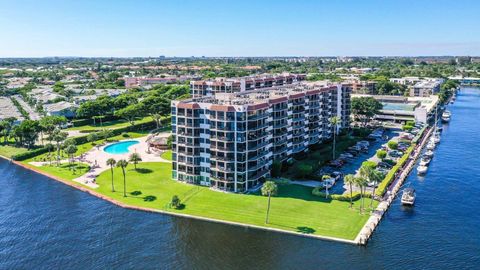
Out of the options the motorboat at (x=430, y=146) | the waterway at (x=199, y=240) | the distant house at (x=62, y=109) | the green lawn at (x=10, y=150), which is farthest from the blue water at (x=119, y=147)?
the motorboat at (x=430, y=146)

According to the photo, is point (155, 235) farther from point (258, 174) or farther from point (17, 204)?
point (17, 204)

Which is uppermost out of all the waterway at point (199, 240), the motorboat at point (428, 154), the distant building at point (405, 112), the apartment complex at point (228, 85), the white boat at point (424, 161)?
the apartment complex at point (228, 85)

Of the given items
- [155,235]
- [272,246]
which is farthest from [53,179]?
[272,246]

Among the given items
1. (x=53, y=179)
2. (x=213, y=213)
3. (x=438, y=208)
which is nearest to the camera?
(x=213, y=213)

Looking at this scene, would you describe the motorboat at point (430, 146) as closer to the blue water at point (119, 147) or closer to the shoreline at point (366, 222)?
the shoreline at point (366, 222)

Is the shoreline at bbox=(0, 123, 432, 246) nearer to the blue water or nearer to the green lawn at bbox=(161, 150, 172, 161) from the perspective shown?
the blue water

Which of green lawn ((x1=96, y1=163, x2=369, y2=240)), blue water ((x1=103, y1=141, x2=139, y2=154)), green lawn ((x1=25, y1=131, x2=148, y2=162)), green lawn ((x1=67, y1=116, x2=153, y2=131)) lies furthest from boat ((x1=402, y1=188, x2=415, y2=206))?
green lawn ((x1=67, y1=116, x2=153, y2=131))
